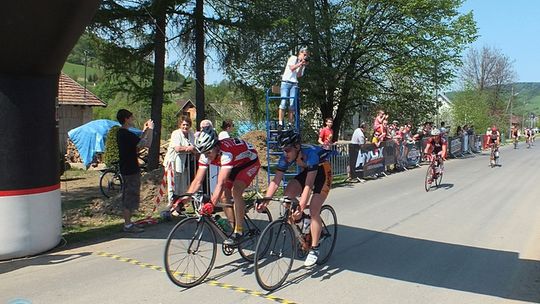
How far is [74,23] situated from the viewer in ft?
22.2

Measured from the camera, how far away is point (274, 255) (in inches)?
225

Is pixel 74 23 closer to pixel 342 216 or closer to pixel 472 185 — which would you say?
pixel 342 216

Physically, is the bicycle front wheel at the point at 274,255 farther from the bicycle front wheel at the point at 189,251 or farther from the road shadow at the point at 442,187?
the road shadow at the point at 442,187

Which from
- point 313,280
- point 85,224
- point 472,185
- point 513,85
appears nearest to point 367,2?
point 472,185

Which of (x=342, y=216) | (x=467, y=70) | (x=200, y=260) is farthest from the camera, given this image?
(x=467, y=70)

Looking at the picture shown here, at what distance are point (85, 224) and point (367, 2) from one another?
66.2 feet

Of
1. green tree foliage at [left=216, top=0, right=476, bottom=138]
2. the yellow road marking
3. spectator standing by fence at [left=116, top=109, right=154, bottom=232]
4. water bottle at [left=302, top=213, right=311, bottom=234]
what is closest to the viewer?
the yellow road marking

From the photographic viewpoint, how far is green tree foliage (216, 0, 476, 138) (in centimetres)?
2491

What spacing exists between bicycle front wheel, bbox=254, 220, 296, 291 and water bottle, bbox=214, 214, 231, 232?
0.71 metres

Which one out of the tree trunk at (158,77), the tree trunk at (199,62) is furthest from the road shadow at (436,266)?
the tree trunk at (199,62)

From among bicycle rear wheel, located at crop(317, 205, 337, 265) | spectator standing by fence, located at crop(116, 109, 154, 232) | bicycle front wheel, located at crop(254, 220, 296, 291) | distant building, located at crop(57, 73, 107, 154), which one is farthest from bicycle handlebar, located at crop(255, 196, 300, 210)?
distant building, located at crop(57, 73, 107, 154)

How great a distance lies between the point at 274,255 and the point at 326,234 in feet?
3.89

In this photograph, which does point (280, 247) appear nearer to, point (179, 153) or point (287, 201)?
point (287, 201)

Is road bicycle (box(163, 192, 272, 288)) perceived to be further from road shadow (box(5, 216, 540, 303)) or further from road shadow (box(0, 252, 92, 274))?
road shadow (box(0, 252, 92, 274))
